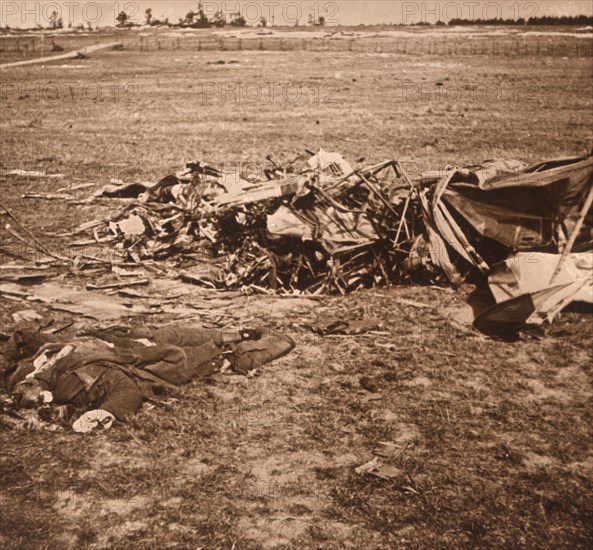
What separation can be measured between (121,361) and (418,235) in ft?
14.1

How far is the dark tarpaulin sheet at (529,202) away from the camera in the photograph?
23.3 ft

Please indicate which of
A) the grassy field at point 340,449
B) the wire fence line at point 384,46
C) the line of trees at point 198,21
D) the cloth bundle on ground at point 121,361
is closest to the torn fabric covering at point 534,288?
the grassy field at point 340,449

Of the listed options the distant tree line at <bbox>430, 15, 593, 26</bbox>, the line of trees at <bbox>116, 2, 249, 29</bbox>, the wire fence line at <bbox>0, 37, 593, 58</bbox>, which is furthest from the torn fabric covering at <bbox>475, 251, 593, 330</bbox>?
the line of trees at <bbox>116, 2, 249, 29</bbox>

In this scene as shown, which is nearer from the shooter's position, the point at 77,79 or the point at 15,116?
the point at 15,116

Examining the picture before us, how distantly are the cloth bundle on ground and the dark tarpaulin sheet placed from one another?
305cm

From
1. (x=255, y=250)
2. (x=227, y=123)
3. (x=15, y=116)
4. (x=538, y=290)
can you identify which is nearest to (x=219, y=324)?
(x=255, y=250)

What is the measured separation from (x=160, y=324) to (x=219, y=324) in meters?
0.71

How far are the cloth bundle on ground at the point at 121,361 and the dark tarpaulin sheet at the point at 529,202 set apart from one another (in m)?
3.05

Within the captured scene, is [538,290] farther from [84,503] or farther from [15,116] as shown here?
[15,116]

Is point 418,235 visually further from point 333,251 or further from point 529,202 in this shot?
point 529,202

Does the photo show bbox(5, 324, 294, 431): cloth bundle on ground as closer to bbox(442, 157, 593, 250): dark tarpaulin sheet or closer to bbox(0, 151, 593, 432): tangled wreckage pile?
bbox(0, 151, 593, 432): tangled wreckage pile

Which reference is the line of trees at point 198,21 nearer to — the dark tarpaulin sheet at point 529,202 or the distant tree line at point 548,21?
the distant tree line at point 548,21

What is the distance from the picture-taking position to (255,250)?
8.28 m

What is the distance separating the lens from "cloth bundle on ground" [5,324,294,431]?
5.18 meters
